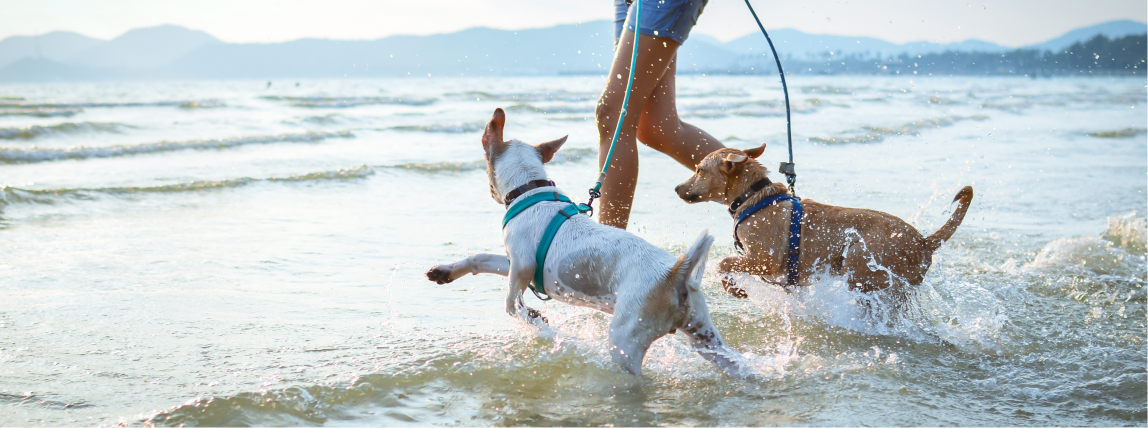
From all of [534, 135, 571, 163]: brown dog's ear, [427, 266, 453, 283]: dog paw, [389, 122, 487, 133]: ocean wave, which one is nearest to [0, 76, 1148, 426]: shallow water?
[427, 266, 453, 283]: dog paw

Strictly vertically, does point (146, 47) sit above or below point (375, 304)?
above

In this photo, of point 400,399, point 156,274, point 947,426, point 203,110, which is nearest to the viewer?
point 947,426

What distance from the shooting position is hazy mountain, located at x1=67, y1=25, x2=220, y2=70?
97.3m

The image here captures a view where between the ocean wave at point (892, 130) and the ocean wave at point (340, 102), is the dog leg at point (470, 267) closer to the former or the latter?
the ocean wave at point (892, 130)

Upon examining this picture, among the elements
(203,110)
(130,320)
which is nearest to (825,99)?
(203,110)

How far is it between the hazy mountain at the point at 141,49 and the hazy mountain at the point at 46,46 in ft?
Answer: 5.27

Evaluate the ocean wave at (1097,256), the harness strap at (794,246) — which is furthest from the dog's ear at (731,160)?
the ocean wave at (1097,256)

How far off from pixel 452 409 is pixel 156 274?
262 cm

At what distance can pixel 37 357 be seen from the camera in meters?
2.86

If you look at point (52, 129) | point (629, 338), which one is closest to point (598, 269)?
point (629, 338)

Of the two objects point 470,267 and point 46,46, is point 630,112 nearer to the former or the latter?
point 470,267

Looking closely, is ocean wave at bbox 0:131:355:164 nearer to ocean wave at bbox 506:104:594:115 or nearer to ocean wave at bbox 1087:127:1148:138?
ocean wave at bbox 506:104:594:115

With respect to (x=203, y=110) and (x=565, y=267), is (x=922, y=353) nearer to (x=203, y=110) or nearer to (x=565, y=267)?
(x=565, y=267)

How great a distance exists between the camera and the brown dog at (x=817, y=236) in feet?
11.1
